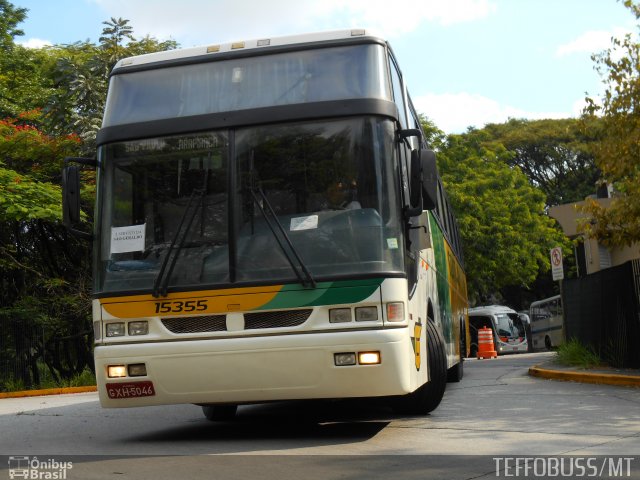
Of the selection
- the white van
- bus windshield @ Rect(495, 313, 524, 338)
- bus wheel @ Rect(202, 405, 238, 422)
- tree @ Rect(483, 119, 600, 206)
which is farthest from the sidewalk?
tree @ Rect(483, 119, 600, 206)

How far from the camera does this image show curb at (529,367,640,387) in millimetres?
13602

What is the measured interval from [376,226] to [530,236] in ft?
116

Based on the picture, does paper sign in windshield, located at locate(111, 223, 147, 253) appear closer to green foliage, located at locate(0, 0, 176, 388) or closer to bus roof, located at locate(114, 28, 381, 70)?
bus roof, located at locate(114, 28, 381, 70)

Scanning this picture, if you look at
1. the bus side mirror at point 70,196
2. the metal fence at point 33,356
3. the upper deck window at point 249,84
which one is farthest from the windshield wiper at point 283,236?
the metal fence at point 33,356

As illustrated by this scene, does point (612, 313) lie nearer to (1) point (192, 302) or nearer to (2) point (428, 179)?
(2) point (428, 179)

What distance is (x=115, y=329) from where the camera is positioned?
8.23 metres

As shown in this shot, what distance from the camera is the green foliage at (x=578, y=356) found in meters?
17.0

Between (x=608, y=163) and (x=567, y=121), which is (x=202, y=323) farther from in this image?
(x=567, y=121)

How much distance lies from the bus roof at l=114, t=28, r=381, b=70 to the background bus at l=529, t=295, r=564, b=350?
37687 millimetres

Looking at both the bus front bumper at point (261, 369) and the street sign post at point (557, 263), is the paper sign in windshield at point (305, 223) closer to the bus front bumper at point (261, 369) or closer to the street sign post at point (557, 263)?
the bus front bumper at point (261, 369)

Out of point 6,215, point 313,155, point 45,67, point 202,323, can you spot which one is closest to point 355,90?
point 313,155

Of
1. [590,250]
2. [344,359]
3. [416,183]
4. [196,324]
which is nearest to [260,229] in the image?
[196,324]

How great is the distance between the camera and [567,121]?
5453 centimetres

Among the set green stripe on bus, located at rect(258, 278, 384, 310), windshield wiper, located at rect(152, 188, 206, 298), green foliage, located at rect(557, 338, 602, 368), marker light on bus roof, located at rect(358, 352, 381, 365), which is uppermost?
windshield wiper, located at rect(152, 188, 206, 298)
